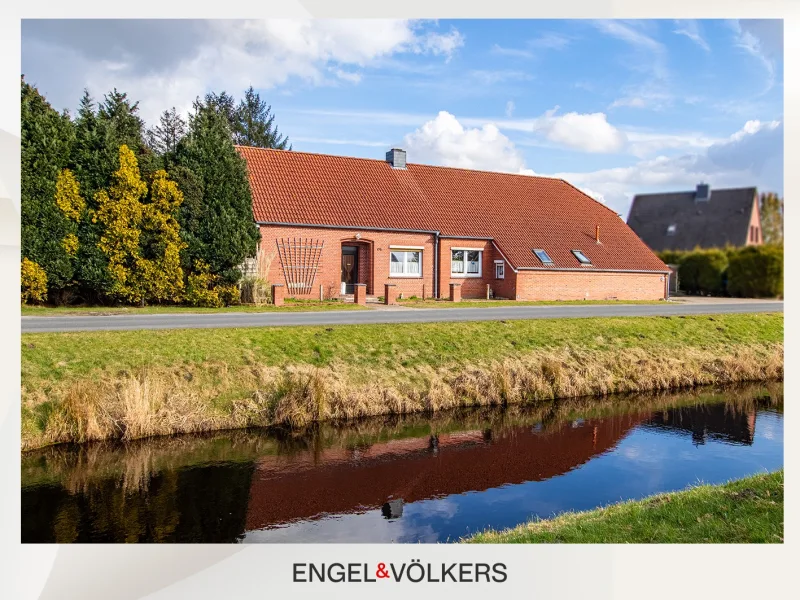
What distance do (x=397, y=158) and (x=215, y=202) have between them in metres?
10.3

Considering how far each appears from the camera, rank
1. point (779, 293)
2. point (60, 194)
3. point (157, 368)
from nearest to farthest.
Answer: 1. point (157, 368)
2. point (60, 194)
3. point (779, 293)

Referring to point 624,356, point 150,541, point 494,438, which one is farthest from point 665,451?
point 150,541

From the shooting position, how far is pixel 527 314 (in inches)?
683

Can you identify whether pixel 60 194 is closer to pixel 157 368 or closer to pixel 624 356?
pixel 157 368

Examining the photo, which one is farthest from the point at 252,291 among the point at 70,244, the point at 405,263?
the point at 405,263

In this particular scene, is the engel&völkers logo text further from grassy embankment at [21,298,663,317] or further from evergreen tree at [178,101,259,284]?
evergreen tree at [178,101,259,284]

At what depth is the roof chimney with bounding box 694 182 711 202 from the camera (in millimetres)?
32969

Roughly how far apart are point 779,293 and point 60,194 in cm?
2448

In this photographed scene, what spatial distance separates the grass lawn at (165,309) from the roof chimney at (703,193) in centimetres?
2262

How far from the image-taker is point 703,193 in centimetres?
3353

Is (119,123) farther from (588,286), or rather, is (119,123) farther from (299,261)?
(588,286)

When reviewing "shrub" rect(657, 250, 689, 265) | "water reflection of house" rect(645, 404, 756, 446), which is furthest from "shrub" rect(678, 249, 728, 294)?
"water reflection of house" rect(645, 404, 756, 446)

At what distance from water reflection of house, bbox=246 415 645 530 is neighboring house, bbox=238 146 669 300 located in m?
11.8
